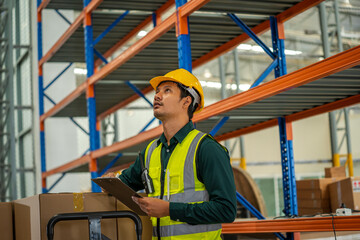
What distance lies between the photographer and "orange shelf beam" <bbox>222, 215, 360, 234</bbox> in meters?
4.95

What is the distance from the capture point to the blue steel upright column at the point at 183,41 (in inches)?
255

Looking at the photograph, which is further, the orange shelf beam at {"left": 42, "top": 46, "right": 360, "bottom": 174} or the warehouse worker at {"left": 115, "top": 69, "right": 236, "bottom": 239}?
the orange shelf beam at {"left": 42, "top": 46, "right": 360, "bottom": 174}

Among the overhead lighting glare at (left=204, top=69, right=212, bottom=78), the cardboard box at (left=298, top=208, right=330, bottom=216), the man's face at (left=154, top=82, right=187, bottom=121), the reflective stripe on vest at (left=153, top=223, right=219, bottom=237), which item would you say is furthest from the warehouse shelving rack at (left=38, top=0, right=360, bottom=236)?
the overhead lighting glare at (left=204, top=69, right=212, bottom=78)

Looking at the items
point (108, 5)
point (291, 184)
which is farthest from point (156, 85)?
point (108, 5)

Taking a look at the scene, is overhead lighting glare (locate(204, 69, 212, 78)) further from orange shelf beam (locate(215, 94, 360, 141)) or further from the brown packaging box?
the brown packaging box

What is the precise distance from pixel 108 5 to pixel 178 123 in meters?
6.30

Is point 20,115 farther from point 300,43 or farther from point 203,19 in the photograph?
point 300,43

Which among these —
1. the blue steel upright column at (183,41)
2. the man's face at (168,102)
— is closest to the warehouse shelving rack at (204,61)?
the blue steel upright column at (183,41)

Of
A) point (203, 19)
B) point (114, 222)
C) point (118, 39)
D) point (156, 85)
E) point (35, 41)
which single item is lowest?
point (114, 222)

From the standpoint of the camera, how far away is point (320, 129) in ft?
83.0

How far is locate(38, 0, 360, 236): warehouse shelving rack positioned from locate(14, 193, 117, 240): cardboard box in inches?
84.7

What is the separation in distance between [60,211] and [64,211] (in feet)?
0.09

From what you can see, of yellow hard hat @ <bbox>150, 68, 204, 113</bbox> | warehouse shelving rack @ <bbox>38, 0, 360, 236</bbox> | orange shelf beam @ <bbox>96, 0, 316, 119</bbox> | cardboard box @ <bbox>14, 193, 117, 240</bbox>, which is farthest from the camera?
orange shelf beam @ <bbox>96, 0, 316, 119</bbox>

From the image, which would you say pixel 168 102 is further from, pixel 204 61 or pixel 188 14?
pixel 204 61
